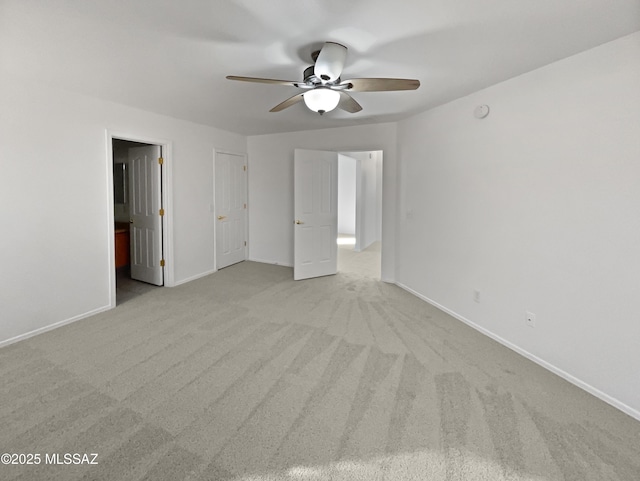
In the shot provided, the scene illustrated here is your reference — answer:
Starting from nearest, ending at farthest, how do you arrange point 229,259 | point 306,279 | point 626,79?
point 626,79 < point 306,279 < point 229,259

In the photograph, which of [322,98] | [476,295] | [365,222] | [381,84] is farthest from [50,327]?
[365,222]

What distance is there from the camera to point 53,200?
3002 mm

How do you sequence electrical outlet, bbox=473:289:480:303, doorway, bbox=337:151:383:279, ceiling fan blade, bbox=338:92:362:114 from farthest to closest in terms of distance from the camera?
doorway, bbox=337:151:383:279 < electrical outlet, bbox=473:289:480:303 < ceiling fan blade, bbox=338:92:362:114

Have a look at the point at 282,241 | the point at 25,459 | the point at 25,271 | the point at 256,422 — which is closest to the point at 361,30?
the point at 256,422

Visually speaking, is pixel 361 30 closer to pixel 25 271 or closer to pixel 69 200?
pixel 69 200

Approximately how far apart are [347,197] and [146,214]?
20.9 feet

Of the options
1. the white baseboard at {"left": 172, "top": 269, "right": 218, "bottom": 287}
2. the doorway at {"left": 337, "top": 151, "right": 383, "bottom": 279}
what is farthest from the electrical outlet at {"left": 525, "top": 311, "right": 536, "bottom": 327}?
the white baseboard at {"left": 172, "top": 269, "right": 218, "bottom": 287}

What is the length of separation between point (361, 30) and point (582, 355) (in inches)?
103

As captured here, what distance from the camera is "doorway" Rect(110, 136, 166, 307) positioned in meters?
4.25

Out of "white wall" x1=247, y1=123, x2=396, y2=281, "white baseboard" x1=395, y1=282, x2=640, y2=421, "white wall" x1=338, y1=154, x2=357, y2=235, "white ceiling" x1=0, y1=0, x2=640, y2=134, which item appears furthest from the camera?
"white wall" x1=338, y1=154, x2=357, y2=235

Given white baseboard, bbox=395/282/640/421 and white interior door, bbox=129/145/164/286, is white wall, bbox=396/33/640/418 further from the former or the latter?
white interior door, bbox=129/145/164/286

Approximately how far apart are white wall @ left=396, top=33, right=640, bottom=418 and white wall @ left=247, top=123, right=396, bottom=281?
1137 mm

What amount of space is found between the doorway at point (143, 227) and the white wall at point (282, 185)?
1.82 m

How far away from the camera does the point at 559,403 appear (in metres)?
2.02
